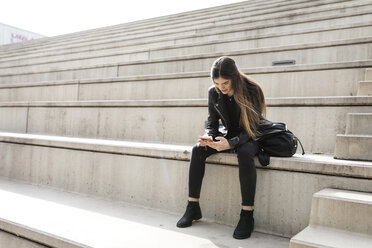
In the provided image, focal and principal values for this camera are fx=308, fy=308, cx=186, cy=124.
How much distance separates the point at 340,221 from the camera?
158 centimetres

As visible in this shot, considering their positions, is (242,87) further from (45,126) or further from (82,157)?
(45,126)

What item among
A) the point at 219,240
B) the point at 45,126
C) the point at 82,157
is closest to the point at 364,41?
the point at 219,240

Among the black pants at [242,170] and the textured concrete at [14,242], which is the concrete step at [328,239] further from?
the textured concrete at [14,242]

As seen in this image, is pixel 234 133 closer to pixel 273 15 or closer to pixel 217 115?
pixel 217 115

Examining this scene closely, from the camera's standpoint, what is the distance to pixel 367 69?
8.82 ft

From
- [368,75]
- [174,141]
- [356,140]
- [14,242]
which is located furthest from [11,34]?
[356,140]

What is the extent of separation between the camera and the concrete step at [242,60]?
132 inches

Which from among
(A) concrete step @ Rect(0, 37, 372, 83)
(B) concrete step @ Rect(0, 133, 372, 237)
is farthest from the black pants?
(A) concrete step @ Rect(0, 37, 372, 83)

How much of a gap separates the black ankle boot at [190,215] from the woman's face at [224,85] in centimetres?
82

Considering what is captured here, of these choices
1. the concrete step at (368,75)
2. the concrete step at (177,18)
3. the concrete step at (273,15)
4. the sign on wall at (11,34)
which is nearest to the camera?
the concrete step at (368,75)

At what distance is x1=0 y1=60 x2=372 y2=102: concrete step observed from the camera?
286 centimetres

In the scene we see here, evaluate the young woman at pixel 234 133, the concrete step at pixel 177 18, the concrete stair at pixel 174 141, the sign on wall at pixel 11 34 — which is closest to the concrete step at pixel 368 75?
the concrete stair at pixel 174 141

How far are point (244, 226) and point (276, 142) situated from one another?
591mm

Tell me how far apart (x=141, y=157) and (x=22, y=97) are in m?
3.61
